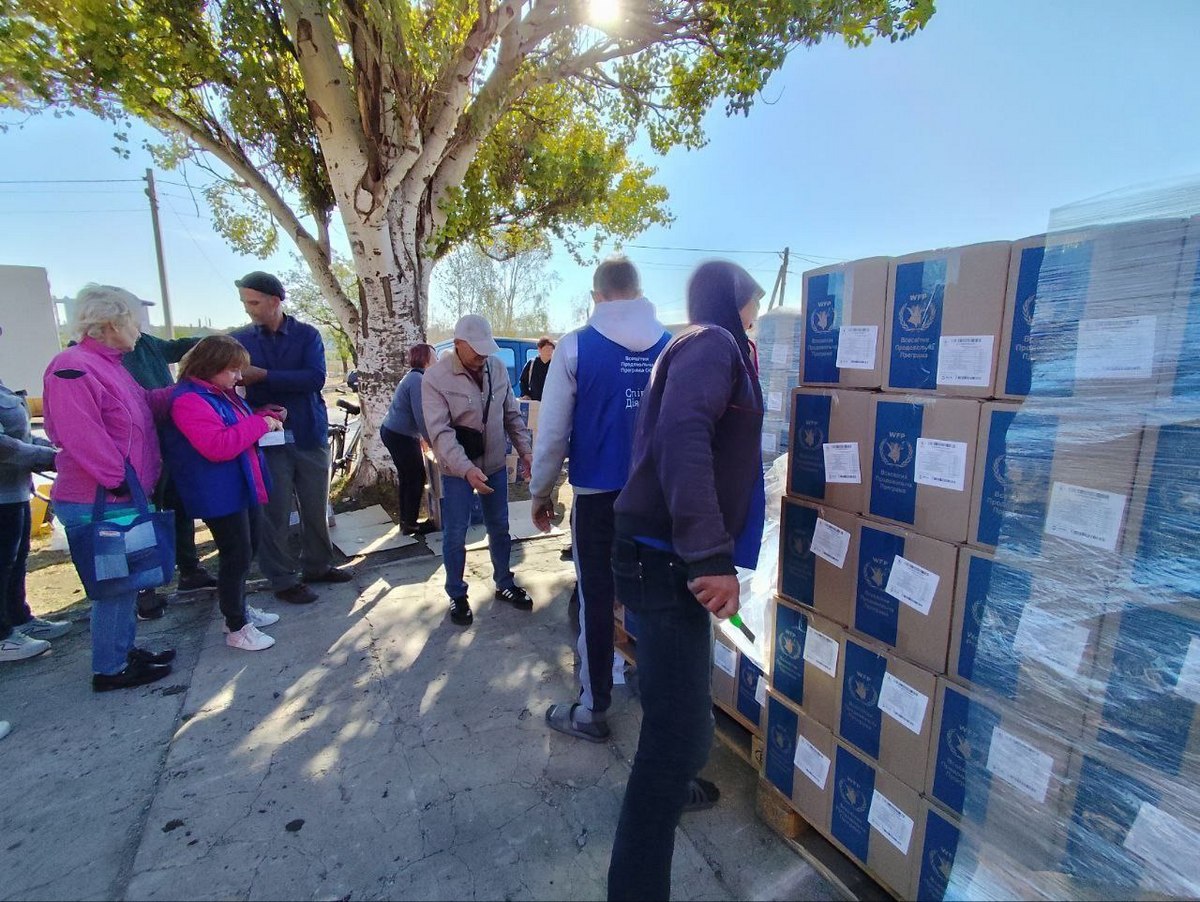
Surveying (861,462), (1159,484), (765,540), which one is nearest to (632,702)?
(765,540)

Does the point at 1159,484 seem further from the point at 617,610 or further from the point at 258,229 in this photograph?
the point at 258,229

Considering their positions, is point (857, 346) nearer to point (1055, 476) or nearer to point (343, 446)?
point (1055, 476)

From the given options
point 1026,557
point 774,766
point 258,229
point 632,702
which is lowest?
point 632,702

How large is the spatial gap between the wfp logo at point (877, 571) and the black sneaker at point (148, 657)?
3.29m

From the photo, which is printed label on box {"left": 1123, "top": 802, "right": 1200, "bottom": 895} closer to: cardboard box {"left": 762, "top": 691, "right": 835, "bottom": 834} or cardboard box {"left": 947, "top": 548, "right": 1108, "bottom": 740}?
cardboard box {"left": 947, "top": 548, "right": 1108, "bottom": 740}

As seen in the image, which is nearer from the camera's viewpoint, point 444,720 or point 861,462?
point 861,462

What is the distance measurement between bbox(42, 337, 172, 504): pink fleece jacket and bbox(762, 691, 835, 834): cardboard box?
2.88 meters

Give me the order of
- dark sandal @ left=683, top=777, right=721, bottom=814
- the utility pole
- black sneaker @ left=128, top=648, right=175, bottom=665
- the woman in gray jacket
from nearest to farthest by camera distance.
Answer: dark sandal @ left=683, top=777, right=721, bottom=814 < black sneaker @ left=128, top=648, right=175, bottom=665 < the woman in gray jacket < the utility pole

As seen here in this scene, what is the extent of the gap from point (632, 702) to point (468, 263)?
88.1 ft

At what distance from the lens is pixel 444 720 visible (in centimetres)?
236

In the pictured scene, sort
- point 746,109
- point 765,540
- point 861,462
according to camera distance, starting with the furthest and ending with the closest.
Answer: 1. point 746,109
2. point 765,540
3. point 861,462

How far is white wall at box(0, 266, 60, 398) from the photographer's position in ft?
44.0

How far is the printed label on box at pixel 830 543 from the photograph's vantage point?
159cm

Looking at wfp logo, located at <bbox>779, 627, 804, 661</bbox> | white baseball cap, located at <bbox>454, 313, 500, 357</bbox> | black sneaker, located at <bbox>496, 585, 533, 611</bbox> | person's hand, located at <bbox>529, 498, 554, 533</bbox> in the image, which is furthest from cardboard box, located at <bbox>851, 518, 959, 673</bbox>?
black sneaker, located at <bbox>496, 585, 533, 611</bbox>
